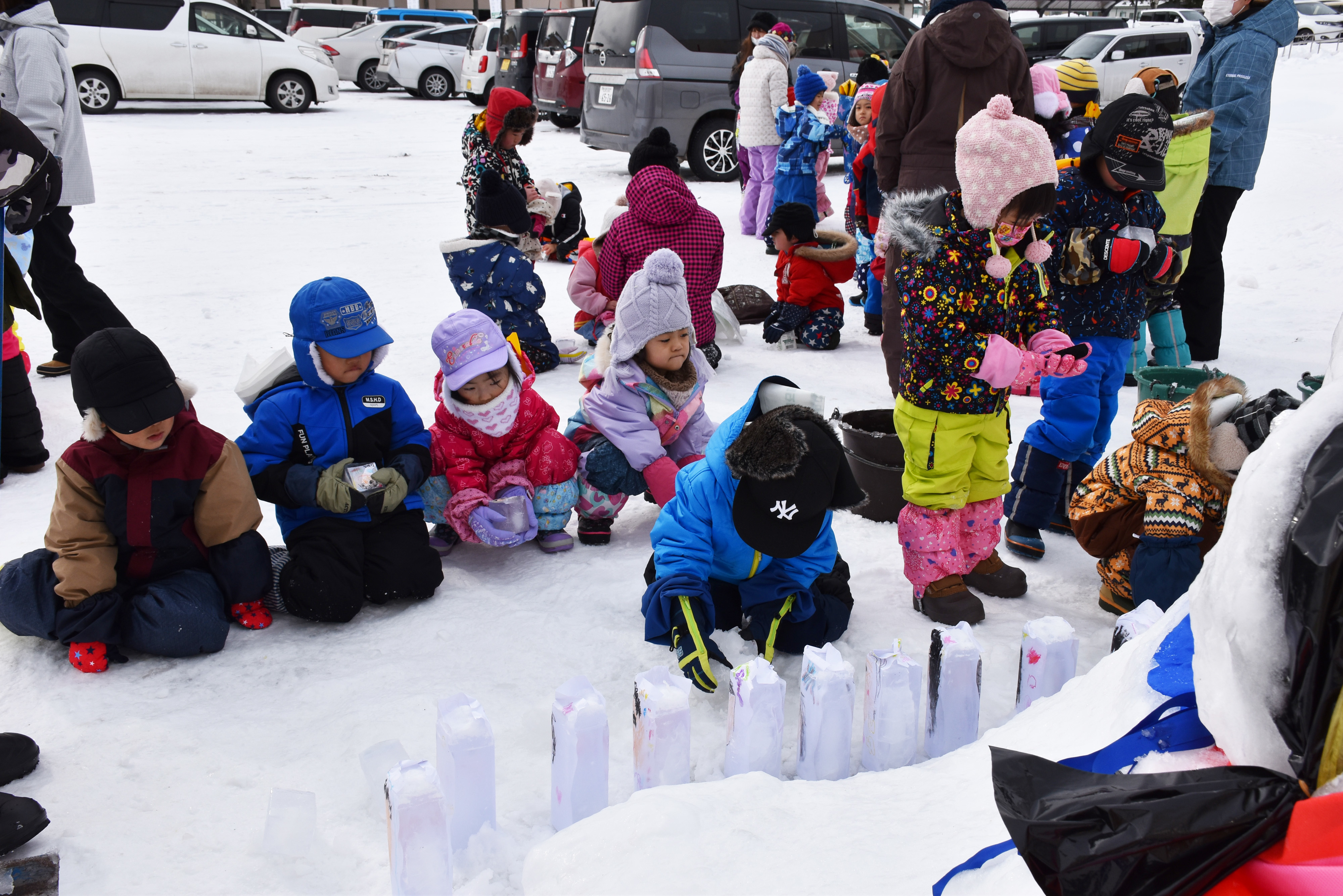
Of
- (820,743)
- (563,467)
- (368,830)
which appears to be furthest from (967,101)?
(368,830)

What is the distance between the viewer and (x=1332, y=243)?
801 cm

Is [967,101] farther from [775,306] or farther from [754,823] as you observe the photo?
[754,823]

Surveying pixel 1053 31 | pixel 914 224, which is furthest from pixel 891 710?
pixel 1053 31

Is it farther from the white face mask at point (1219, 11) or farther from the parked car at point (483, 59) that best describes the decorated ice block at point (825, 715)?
the parked car at point (483, 59)

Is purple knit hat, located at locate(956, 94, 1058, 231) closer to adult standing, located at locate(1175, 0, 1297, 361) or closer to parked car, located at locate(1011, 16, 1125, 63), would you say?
adult standing, located at locate(1175, 0, 1297, 361)

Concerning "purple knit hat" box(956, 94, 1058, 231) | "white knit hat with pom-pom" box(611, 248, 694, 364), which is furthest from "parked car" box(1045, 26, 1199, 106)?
"purple knit hat" box(956, 94, 1058, 231)

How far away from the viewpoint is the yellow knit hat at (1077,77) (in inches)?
244

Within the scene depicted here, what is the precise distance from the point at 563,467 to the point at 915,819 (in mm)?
2018

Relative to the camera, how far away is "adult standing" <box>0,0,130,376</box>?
4609mm

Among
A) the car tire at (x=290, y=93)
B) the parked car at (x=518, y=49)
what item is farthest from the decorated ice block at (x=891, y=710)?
the car tire at (x=290, y=93)

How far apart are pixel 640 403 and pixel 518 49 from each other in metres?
14.2

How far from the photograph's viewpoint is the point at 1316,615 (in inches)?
35.5

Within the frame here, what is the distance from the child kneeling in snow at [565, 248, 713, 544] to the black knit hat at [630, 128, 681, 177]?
218 cm

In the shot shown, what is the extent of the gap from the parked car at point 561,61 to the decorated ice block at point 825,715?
492 inches
